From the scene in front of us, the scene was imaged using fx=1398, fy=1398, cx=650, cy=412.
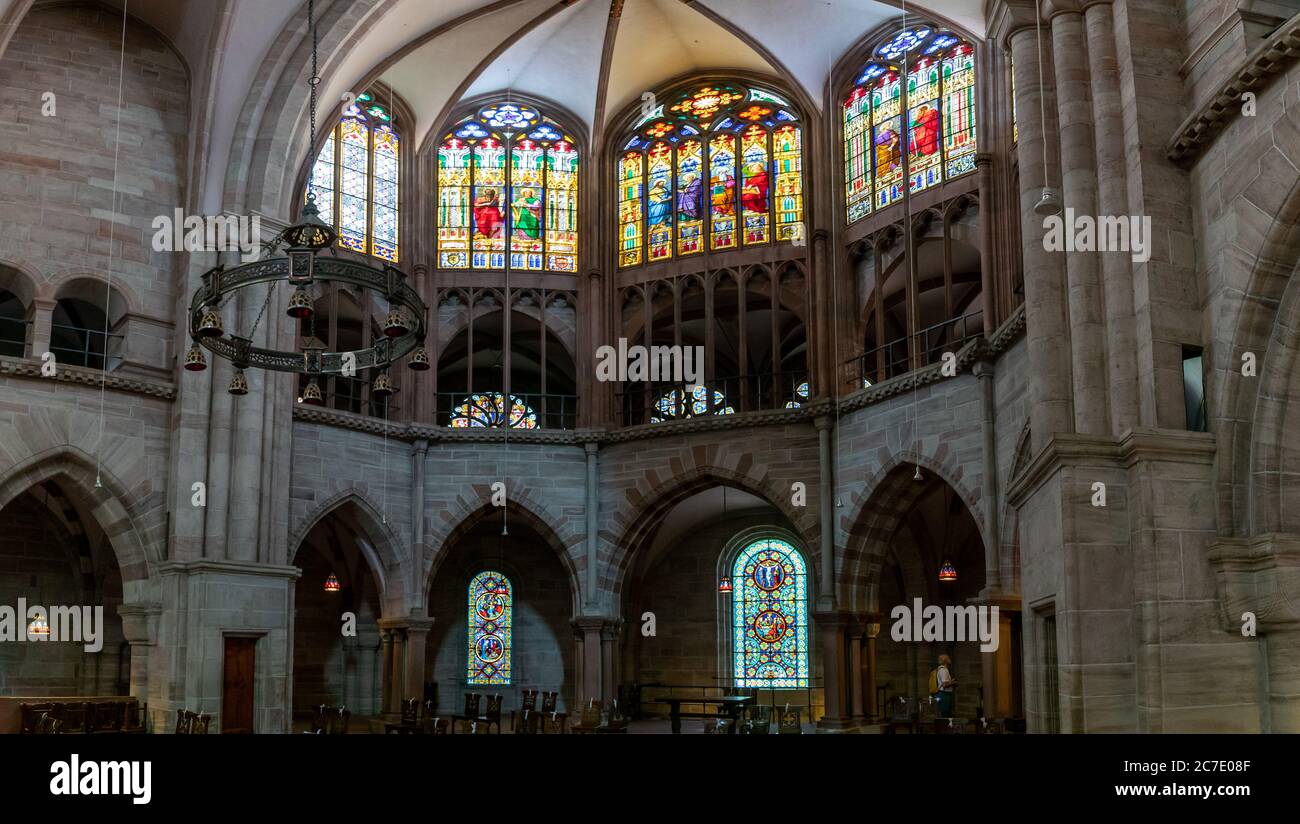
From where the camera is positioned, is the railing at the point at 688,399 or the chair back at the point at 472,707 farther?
the railing at the point at 688,399

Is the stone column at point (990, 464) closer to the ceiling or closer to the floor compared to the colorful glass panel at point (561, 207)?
closer to the floor

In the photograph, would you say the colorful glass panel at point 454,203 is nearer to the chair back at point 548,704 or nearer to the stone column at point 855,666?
the chair back at point 548,704

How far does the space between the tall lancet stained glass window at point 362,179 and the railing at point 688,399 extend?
18.6ft

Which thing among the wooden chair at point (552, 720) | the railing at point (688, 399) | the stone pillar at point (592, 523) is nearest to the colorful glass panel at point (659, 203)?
the railing at point (688, 399)

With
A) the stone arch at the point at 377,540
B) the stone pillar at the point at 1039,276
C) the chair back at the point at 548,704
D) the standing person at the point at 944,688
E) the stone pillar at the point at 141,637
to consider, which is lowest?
the chair back at the point at 548,704

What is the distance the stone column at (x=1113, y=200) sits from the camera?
1241cm

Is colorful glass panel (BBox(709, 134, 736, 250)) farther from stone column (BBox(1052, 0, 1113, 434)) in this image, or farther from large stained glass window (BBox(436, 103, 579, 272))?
stone column (BBox(1052, 0, 1113, 434))

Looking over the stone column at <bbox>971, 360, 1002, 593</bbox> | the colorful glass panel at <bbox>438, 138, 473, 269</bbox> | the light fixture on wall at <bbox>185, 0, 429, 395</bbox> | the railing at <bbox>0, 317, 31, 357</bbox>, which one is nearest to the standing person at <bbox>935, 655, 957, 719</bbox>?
the stone column at <bbox>971, 360, 1002, 593</bbox>

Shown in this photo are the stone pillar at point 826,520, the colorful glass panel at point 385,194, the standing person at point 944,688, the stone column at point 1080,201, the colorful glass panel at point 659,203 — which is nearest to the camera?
the stone column at point 1080,201

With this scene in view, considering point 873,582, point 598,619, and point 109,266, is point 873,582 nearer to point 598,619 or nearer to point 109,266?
point 598,619

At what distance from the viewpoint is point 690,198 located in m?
28.1

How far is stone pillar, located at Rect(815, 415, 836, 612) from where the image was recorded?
2450 centimetres
